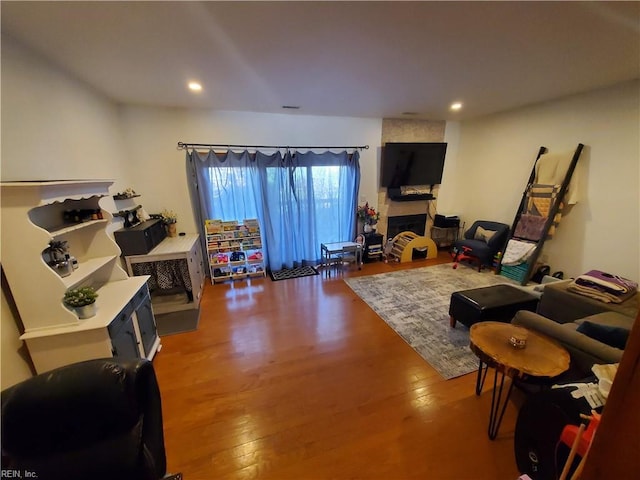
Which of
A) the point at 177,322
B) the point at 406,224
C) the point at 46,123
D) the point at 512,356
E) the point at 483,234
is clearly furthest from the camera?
the point at 406,224

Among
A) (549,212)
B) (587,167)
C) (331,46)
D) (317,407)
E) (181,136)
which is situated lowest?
(317,407)

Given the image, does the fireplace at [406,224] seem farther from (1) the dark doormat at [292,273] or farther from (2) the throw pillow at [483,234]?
(1) the dark doormat at [292,273]

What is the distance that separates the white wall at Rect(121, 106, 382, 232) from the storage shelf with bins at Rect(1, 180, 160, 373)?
157 cm

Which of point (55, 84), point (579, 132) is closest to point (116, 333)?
point (55, 84)

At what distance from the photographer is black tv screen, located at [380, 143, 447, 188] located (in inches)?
178

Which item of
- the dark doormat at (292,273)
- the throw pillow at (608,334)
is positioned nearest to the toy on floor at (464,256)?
the dark doormat at (292,273)

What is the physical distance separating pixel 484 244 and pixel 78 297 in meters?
5.04

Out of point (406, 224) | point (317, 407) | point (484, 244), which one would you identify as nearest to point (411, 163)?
point (406, 224)

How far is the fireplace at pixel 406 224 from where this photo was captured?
505cm

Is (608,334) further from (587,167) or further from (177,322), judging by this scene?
(177,322)

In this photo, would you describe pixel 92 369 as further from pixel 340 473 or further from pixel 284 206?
pixel 284 206

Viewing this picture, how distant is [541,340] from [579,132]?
335 centimetres

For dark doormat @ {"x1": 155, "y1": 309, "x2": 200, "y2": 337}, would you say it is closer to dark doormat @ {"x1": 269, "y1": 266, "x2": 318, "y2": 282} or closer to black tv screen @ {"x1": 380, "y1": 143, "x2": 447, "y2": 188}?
dark doormat @ {"x1": 269, "y1": 266, "x2": 318, "y2": 282}

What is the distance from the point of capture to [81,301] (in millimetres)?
1661
